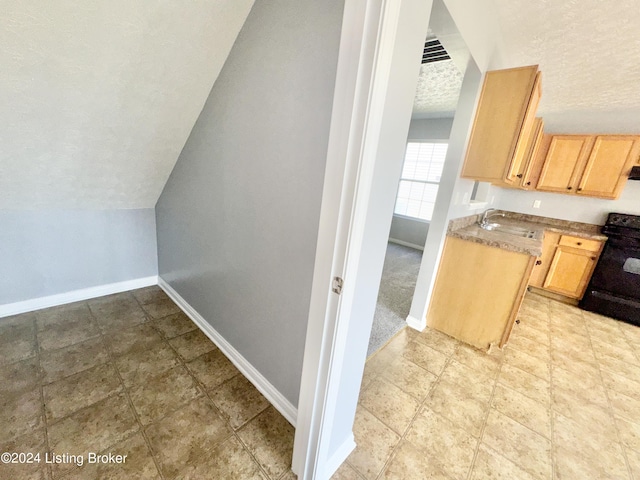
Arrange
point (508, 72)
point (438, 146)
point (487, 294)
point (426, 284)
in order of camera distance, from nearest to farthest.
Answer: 1. point (508, 72)
2. point (487, 294)
3. point (426, 284)
4. point (438, 146)

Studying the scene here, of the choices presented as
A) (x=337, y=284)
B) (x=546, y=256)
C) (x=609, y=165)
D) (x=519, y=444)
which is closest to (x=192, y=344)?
(x=337, y=284)

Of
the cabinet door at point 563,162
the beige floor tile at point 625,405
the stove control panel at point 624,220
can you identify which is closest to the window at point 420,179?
the cabinet door at point 563,162

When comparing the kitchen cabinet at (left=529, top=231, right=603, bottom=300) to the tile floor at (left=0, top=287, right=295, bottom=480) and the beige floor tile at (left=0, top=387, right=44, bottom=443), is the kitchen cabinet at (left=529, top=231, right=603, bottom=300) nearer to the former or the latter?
the tile floor at (left=0, top=287, right=295, bottom=480)

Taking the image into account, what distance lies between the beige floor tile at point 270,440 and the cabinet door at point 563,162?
418cm

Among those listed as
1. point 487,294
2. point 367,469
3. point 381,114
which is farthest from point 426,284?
point 381,114

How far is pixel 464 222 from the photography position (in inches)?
93.1

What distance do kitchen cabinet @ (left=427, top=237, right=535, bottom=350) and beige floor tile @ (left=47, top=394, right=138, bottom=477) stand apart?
2.29m

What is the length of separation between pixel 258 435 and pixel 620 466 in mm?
1893

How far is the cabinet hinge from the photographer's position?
31.7 inches

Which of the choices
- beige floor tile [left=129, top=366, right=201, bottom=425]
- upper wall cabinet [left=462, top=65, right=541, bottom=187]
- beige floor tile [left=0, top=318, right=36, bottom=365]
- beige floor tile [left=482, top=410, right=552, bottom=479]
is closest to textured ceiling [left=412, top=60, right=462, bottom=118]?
upper wall cabinet [left=462, top=65, right=541, bottom=187]

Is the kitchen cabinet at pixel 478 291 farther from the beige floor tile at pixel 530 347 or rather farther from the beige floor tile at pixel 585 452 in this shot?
the beige floor tile at pixel 585 452

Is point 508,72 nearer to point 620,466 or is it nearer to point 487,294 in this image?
point 487,294

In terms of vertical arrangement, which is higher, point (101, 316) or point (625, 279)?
point (625, 279)

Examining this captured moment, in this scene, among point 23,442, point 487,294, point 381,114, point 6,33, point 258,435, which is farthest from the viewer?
point 487,294
